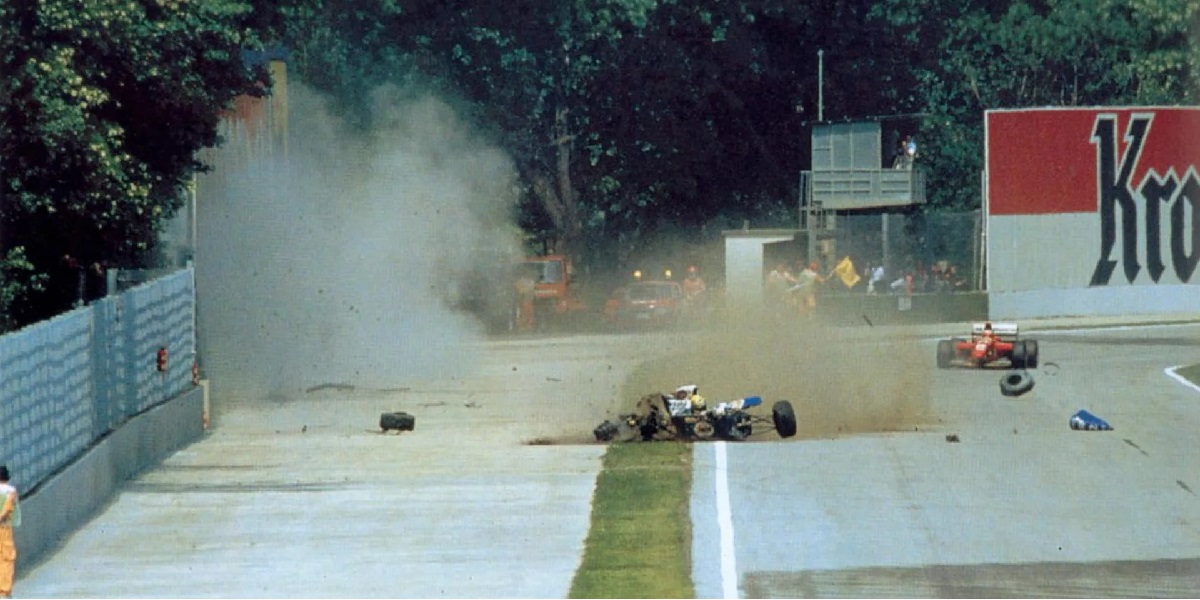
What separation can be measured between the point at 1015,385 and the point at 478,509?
13.7 m

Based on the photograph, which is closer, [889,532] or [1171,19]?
[889,532]

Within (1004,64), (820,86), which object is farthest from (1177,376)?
(1004,64)

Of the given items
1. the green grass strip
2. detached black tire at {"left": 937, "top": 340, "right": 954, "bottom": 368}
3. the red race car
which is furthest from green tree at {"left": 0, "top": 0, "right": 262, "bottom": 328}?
the red race car

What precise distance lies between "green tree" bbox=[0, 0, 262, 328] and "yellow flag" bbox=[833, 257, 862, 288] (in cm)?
2255

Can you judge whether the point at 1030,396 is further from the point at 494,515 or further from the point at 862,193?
the point at 862,193

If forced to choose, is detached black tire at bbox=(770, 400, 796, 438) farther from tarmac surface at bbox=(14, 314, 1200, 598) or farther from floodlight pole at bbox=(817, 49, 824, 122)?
floodlight pole at bbox=(817, 49, 824, 122)

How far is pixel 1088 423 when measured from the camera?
1046 inches

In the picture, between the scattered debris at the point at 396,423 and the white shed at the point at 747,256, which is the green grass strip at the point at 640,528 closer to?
the scattered debris at the point at 396,423

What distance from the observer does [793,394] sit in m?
29.3

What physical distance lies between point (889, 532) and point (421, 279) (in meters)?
31.1

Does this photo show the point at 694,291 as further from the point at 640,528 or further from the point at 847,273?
the point at 640,528

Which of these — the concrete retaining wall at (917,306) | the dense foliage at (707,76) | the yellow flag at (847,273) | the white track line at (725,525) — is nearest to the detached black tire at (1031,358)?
the white track line at (725,525)

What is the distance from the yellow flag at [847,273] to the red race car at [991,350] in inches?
693

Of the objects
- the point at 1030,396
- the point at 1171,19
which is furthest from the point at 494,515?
the point at 1171,19
